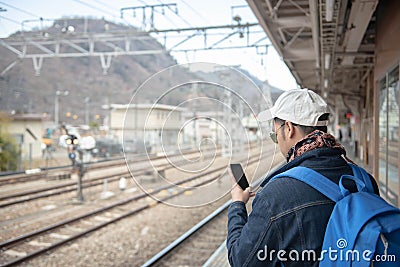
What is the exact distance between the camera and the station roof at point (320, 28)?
5.25 metres

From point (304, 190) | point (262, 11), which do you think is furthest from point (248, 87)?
point (262, 11)

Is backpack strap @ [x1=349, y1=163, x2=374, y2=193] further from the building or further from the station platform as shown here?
the building

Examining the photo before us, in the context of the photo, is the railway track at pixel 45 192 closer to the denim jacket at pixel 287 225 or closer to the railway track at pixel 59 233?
the railway track at pixel 59 233

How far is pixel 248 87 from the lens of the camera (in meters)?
2.38

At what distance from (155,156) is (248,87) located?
2.65ft

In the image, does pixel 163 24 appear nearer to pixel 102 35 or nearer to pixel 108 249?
pixel 102 35

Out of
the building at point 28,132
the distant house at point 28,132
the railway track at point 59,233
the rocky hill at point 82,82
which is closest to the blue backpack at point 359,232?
the railway track at point 59,233

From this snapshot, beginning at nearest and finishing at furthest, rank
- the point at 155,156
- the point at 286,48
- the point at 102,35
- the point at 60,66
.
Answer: the point at 155,156 < the point at 286,48 < the point at 102,35 < the point at 60,66

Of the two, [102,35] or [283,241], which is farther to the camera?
[102,35]

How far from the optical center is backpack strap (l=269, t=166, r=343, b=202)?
1500 millimetres

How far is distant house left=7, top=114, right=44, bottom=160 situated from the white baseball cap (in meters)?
20.7

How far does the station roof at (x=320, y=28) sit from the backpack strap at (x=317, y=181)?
300 cm

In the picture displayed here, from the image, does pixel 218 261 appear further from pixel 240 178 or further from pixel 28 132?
pixel 28 132

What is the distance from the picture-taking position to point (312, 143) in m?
1.68
